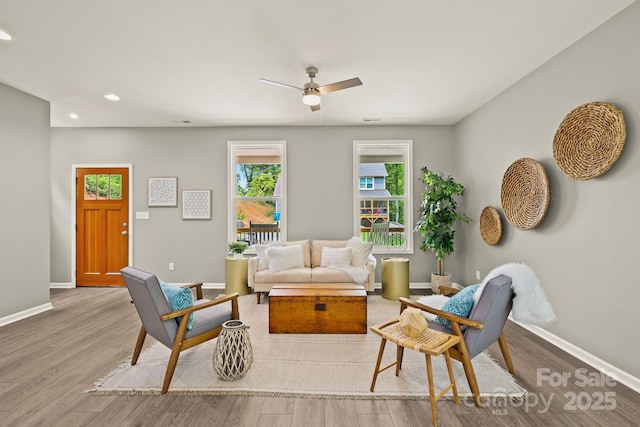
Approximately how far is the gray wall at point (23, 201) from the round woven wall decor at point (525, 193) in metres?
5.88

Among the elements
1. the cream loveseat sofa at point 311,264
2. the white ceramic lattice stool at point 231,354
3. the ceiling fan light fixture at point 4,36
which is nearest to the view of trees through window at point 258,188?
the cream loveseat sofa at point 311,264

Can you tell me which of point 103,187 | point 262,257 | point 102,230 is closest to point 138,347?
point 262,257

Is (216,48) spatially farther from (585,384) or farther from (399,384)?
(585,384)

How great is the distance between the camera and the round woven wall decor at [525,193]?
10.4ft

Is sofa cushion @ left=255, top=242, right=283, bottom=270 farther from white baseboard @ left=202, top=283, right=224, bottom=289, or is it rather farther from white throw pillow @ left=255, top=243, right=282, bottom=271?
white baseboard @ left=202, top=283, right=224, bottom=289

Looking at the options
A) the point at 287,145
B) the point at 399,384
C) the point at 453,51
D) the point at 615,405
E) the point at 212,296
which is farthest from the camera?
the point at 287,145

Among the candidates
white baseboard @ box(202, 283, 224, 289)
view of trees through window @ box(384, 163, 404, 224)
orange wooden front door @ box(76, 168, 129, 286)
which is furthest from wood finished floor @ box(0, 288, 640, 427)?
view of trees through window @ box(384, 163, 404, 224)

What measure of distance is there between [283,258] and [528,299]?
10.3 ft

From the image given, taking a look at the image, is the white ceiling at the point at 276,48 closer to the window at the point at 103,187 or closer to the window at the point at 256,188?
the window at the point at 256,188

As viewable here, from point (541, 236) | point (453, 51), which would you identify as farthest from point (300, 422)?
point (453, 51)

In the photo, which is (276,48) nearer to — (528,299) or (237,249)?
(528,299)

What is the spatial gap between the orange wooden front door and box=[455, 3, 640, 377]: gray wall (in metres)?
5.90

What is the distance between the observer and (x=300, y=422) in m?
1.96

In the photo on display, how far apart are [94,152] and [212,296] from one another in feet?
10.8
